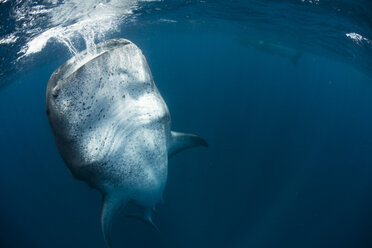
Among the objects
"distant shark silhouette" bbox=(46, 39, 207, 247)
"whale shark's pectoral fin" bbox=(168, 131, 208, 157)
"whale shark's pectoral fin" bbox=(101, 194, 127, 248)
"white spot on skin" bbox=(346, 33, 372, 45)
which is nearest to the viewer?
"distant shark silhouette" bbox=(46, 39, 207, 247)

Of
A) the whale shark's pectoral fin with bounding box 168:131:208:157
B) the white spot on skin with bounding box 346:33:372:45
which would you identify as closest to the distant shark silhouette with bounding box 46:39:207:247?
the whale shark's pectoral fin with bounding box 168:131:208:157

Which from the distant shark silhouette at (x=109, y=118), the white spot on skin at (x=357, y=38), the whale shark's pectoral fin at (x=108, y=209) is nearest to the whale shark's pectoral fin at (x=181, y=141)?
the distant shark silhouette at (x=109, y=118)

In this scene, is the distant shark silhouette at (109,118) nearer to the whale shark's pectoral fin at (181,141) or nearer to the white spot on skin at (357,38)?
the whale shark's pectoral fin at (181,141)

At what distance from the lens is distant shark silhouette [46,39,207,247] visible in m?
1.51

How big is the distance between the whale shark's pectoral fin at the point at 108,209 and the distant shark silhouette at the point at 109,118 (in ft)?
0.09

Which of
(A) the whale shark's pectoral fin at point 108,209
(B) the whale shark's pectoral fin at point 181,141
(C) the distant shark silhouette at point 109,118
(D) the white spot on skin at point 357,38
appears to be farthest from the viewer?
(D) the white spot on skin at point 357,38

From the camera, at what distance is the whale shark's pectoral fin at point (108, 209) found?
8.32 feet

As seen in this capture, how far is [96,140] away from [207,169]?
37.6ft

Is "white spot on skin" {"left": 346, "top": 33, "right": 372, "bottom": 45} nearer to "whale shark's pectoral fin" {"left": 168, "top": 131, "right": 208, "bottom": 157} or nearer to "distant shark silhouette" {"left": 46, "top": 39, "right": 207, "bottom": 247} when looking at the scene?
"whale shark's pectoral fin" {"left": 168, "top": 131, "right": 208, "bottom": 157}

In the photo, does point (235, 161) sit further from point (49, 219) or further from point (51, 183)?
point (51, 183)

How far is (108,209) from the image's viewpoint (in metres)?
2.68

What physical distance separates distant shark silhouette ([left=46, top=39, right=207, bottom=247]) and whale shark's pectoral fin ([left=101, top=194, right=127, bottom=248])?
28 mm

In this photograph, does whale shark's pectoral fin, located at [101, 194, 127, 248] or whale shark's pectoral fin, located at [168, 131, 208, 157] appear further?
whale shark's pectoral fin, located at [168, 131, 208, 157]

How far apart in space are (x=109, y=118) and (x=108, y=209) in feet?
5.05
